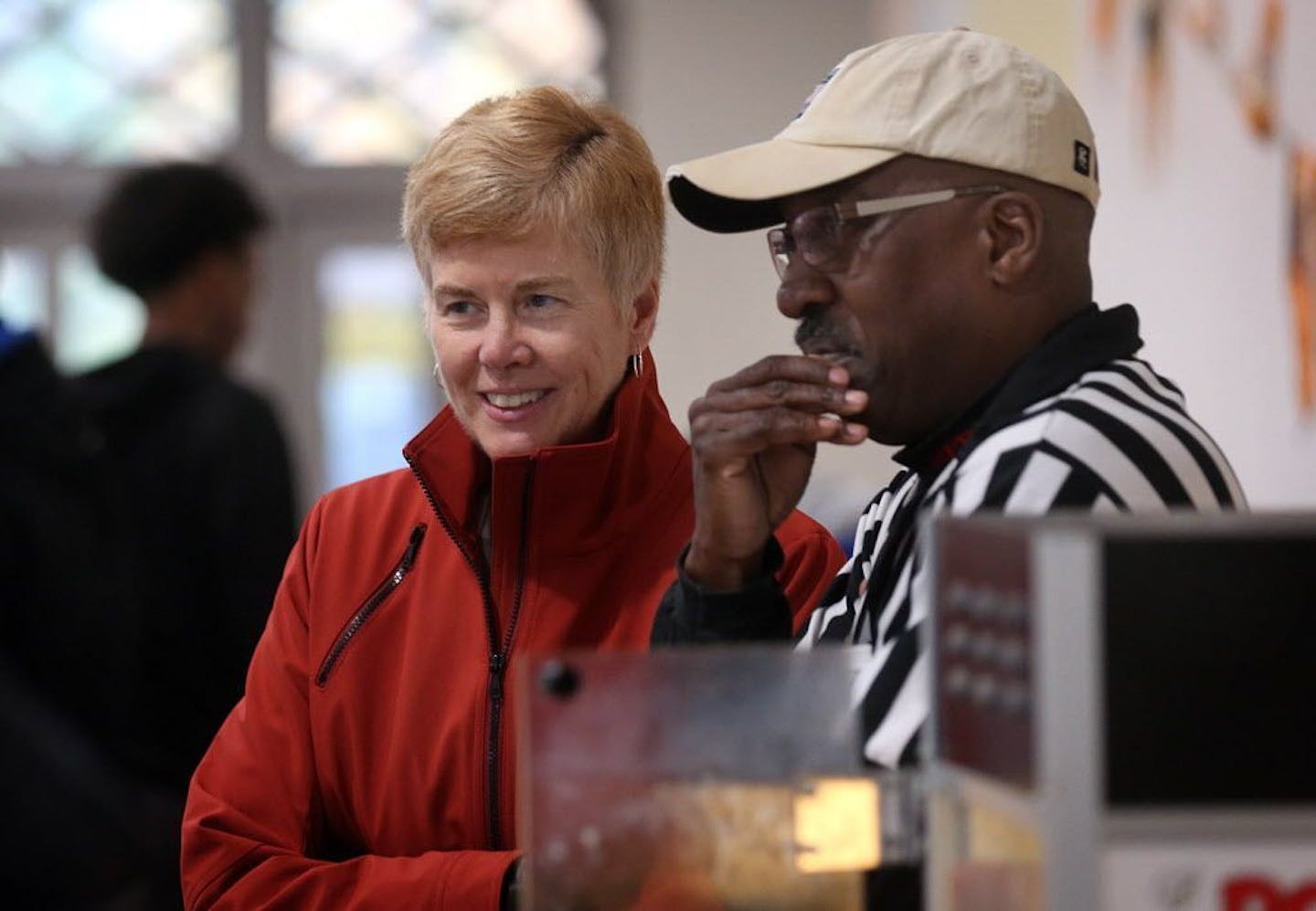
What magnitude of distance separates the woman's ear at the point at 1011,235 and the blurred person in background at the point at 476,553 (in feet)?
1.60

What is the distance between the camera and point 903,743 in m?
1.43

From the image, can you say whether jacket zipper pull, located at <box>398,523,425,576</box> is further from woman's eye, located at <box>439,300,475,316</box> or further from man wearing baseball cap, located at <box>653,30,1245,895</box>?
man wearing baseball cap, located at <box>653,30,1245,895</box>

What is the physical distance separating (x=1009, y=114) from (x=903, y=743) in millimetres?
527

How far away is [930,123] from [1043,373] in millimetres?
220

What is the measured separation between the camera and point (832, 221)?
1628 mm

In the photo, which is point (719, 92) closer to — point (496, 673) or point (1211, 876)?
point (496, 673)

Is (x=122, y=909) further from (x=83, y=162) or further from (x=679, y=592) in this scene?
(x=83, y=162)

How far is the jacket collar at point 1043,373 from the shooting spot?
5.09 feet

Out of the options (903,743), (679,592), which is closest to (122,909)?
(679,592)

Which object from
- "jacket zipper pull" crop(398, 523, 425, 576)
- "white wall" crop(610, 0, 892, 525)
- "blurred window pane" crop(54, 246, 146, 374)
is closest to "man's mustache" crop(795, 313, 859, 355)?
"jacket zipper pull" crop(398, 523, 425, 576)

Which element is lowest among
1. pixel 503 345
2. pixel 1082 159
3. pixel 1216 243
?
pixel 503 345

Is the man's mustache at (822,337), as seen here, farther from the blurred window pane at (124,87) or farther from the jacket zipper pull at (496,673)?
the blurred window pane at (124,87)

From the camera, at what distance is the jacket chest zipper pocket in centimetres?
197

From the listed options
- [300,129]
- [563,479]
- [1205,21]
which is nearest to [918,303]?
[563,479]
